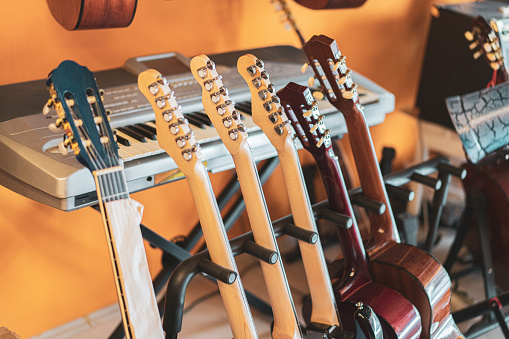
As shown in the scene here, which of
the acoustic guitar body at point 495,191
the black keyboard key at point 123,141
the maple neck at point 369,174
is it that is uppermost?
the black keyboard key at point 123,141

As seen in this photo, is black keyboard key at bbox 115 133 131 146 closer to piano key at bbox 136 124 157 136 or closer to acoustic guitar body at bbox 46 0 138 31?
piano key at bbox 136 124 157 136

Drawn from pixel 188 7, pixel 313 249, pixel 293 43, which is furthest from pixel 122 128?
pixel 293 43

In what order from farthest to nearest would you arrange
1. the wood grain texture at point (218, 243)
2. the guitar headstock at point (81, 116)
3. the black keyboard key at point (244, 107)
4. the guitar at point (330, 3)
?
the guitar at point (330, 3) → the black keyboard key at point (244, 107) → the wood grain texture at point (218, 243) → the guitar headstock at point (81, 116)

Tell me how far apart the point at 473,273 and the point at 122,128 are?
171 cm

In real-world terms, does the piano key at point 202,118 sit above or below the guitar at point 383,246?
above

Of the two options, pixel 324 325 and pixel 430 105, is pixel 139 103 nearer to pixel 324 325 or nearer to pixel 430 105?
pixel 324 325

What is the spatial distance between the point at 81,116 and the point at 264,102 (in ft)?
1.25

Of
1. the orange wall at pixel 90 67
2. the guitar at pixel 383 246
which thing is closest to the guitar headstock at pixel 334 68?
the guitar at pixel 383 246

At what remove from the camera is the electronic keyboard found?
1099 millimetres

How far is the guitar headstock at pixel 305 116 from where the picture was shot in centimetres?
114

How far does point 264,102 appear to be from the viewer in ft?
3.64

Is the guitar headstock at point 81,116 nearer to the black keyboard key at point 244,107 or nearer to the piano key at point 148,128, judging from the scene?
the piano key at point 148,128

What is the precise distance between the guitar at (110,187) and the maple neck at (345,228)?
463 mm

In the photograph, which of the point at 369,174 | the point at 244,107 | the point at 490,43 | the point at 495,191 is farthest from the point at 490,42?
the point at 244,107
